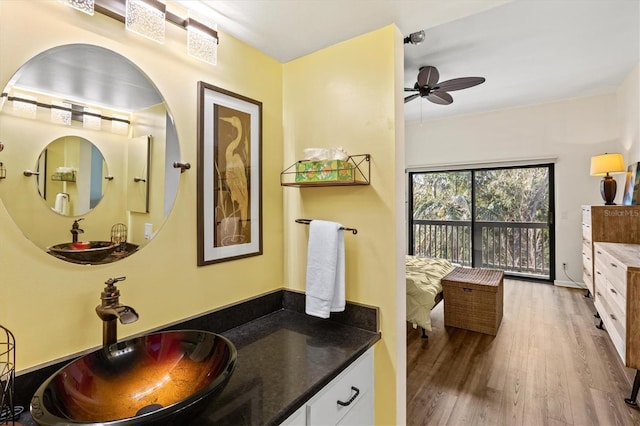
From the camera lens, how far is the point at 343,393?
1174 mm

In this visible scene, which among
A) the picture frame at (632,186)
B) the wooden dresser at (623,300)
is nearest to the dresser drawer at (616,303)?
the wooden dresser at (623,300)

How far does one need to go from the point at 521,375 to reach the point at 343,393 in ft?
6.32

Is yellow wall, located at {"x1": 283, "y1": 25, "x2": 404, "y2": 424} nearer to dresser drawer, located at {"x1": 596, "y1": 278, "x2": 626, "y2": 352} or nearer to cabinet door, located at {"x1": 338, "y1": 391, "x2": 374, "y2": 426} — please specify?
cabinet door, located at {"x1": 338, "y1": 391, "x2": 374, "y2": 426}

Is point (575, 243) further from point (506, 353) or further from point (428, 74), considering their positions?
point (428, 74)

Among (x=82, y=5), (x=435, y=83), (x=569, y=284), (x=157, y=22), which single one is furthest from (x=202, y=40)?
(x=569, y=284)

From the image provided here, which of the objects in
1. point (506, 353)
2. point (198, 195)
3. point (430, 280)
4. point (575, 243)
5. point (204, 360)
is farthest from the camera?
point (575, 243)

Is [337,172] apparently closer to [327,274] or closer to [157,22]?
[327,274]

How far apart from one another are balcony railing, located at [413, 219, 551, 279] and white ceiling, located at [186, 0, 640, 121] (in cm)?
193

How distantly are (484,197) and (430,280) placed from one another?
2.77m

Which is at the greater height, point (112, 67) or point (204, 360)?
point (112, 67)

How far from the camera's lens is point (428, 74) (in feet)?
9.20

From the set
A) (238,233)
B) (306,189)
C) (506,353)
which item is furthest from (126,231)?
(506,353)

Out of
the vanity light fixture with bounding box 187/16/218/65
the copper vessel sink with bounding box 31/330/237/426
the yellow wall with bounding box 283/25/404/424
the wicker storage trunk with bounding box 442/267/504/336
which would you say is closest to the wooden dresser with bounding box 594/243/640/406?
the wicker storage trunk with bounding box 442/267/504/336

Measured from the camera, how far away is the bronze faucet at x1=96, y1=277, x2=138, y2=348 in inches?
37.9
